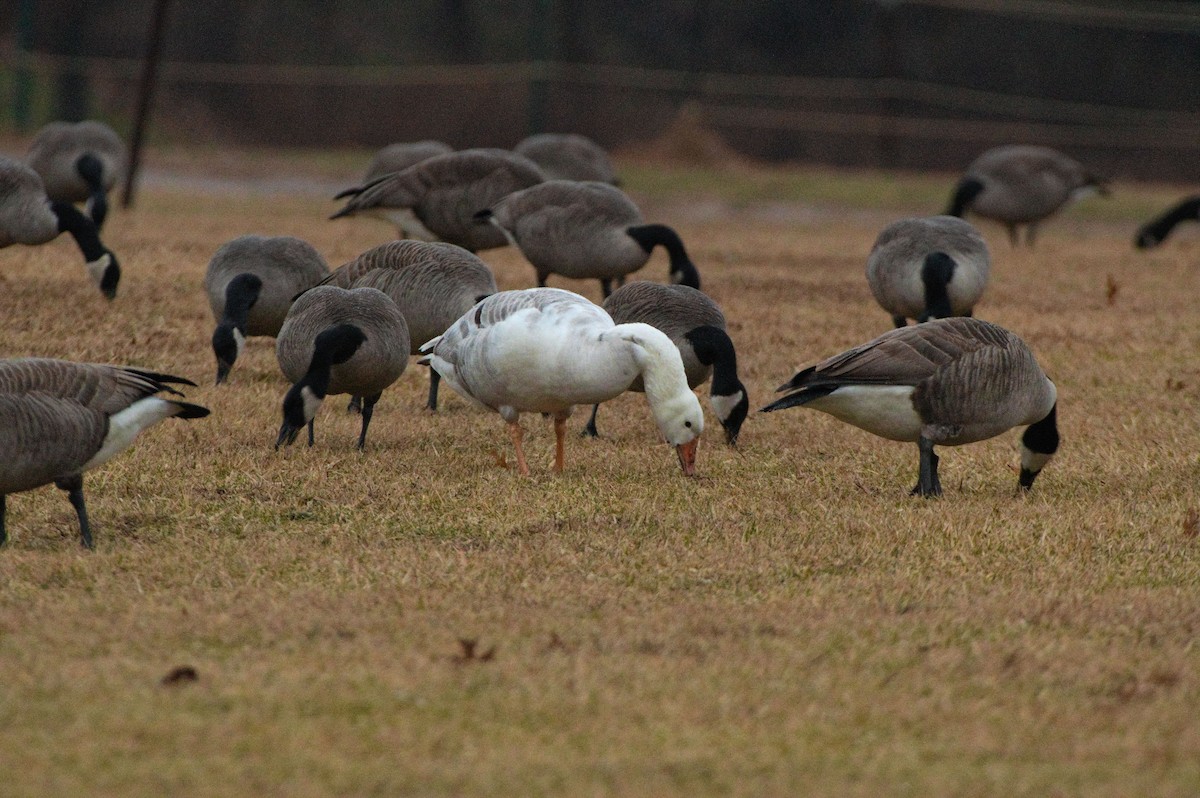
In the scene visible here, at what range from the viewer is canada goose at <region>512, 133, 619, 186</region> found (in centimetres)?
1681

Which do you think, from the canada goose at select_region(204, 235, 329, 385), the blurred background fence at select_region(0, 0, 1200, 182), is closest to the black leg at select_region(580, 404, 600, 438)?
the canada goose at select_region(204, 235, 329, 385)

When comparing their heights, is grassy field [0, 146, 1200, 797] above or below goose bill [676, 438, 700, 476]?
below

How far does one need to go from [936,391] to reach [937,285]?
10.2 feet

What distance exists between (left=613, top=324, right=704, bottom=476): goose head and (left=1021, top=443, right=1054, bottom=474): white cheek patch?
1483 mm

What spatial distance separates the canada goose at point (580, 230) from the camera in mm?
11664

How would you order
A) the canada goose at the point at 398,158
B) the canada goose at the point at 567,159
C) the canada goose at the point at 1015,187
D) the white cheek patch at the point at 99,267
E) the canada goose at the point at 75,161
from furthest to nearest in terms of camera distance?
the canada goose at the point at 1015,187
the canada goose at the point at 567,159
the canada goose at the point at 398,158
the canada goose at the point at 75,161
the white cheek patch at the point at 99,267

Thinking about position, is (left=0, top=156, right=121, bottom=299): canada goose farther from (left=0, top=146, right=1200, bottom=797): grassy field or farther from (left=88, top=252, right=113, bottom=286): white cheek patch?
(left=0, top=146, right=1200, bottom=797): grassy field

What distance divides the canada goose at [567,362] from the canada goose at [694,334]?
0.60 meters

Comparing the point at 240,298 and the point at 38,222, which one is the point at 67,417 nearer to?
the point at 240,298

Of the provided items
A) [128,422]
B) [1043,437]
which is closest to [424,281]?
[128,422]

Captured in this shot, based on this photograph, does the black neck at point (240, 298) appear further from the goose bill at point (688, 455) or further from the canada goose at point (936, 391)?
the canada goose at point (936, 391)

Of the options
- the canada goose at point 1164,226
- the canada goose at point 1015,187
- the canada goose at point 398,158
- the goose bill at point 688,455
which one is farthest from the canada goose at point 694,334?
the canada goose at point 1164,226

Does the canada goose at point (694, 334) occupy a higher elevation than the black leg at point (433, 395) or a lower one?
higher

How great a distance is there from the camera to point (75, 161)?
53.0 ft
